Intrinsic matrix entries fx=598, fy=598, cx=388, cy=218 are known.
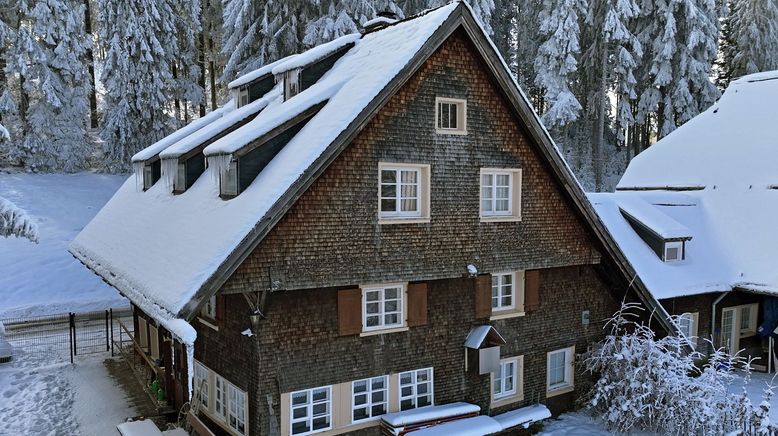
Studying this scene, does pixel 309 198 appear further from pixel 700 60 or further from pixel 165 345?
Answer: pixel 700 60

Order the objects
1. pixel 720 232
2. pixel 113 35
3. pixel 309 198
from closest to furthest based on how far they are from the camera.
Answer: pixel 309 198, pixel 720 232, pixel 113 35

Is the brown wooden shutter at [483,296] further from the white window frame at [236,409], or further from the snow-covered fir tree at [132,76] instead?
the snow-covered fir tree at [132,76]

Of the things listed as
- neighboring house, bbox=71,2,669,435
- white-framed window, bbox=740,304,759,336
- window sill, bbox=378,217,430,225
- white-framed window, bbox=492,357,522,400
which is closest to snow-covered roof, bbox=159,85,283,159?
neighboring house, bbox=71,2,669,435

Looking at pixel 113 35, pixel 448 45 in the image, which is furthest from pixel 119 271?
pixel 113 35

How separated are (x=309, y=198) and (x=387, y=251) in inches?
79.5

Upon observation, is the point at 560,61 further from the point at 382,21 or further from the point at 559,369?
the point at 559,369

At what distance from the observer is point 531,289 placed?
1475 centimetres

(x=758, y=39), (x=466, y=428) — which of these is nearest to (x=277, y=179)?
(x=466, y=428)

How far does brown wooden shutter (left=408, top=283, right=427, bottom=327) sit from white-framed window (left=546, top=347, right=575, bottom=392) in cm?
429

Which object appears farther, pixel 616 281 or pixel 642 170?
pixel 642 170

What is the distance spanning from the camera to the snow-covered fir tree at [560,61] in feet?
117

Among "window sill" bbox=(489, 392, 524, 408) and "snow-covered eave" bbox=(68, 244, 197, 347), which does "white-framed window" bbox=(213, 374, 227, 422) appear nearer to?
"snow-covered eave" bbox=(68, 244, 197, 347)

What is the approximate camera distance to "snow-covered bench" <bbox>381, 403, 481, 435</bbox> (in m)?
12.0

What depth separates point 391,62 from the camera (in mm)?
11898
